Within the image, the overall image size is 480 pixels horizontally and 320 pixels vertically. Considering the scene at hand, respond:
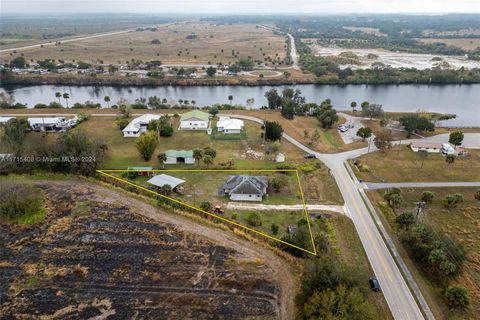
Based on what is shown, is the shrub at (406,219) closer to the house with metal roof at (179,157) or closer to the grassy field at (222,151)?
the grassy field at (222,151)

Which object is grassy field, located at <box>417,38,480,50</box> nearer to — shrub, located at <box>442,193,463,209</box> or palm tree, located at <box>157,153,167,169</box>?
shrub, located at <box>442,193,463,209</box>

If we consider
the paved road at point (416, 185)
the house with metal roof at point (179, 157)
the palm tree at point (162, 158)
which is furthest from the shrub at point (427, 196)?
the palm tree at point (162, 158)

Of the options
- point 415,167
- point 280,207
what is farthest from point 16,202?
point 415,167

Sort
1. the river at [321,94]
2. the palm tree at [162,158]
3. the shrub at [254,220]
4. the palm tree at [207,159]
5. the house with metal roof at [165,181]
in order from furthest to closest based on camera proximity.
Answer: the river at [321,94] < the palm tree at [162,158] < the palm tree at [207,159] < the house with metal roof at [165,181] < the shrub at [254,220]

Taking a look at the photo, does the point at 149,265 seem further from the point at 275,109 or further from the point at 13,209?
the point at 275,109

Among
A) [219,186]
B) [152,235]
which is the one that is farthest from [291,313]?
[219,186]

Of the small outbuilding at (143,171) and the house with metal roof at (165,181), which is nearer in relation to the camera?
the house with metal roof at (165,181)

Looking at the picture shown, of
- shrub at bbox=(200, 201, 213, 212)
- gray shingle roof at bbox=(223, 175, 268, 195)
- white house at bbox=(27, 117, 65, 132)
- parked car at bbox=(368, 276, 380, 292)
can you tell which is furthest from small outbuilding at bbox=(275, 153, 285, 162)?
white house at bbox=(27, 117, 65, 132)
